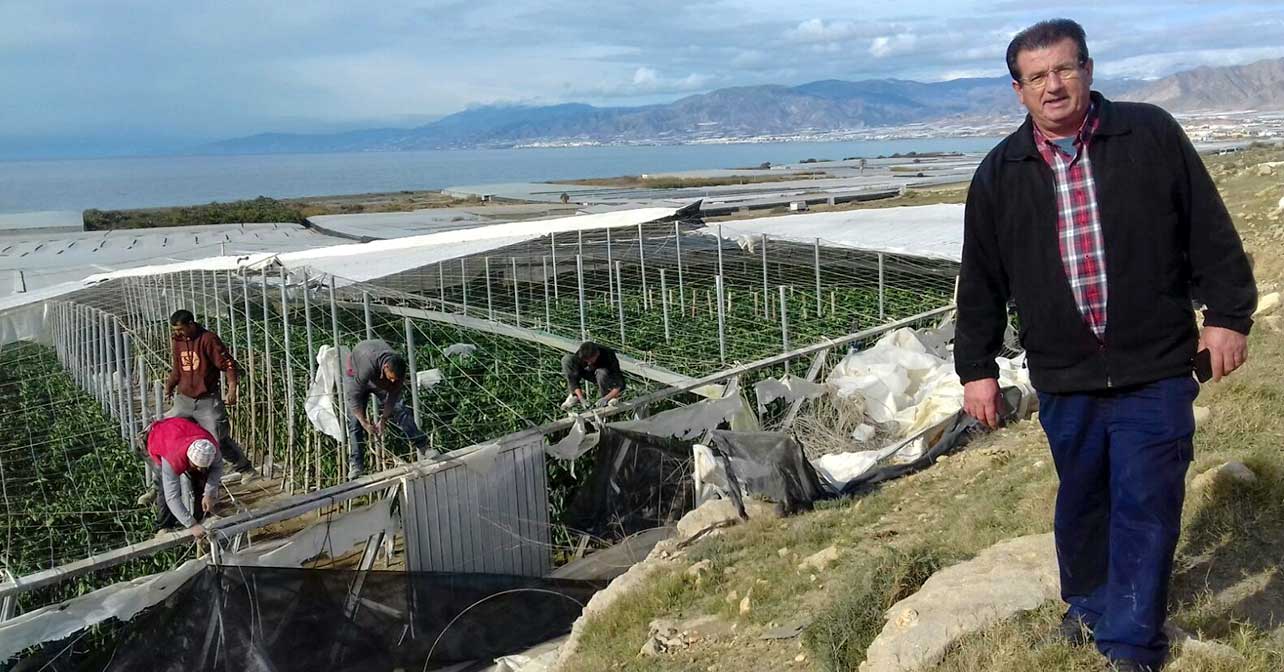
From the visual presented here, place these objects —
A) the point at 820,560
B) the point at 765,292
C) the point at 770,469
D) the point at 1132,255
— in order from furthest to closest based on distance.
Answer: the point at 765,292 < the point at 770,469 < the point at 820,560 < the point at 1132,255

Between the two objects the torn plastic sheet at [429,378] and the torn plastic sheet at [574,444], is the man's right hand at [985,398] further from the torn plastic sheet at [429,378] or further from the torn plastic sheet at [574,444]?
the torn plastic sheet at [429,378]

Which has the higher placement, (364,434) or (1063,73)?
(1063,73)

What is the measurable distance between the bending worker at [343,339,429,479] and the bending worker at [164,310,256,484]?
1087 mm

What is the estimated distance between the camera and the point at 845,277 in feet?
60.2

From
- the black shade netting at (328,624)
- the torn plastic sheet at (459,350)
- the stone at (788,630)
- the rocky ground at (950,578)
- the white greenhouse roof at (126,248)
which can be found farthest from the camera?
the white greenhouse roof at (126,248)

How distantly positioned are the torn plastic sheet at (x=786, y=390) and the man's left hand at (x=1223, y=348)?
620cm

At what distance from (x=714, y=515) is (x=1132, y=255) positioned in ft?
13.3

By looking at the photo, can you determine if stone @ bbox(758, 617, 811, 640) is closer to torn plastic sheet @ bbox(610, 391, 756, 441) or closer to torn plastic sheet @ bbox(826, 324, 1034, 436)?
torn plastic sheet @ bbox(610, 391, 756, 441)

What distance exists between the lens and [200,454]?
6.26m

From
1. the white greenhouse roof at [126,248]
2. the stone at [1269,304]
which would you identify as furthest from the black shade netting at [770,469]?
the white greenhouse roof at [126,248]

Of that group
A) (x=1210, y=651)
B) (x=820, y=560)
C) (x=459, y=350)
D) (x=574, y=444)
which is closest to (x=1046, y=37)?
Result: (x=1210, y=651)

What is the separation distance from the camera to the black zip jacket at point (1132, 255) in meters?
2.60

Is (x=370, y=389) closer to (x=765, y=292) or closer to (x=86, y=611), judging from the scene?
(x=86, y=611)

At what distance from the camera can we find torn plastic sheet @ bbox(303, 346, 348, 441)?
908cm
